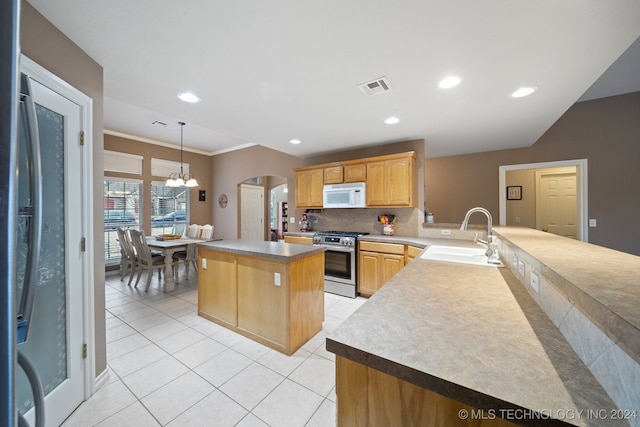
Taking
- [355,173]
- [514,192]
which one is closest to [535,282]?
[355,173]

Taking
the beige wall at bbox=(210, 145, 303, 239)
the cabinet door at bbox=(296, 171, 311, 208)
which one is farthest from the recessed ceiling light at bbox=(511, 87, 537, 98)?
the beige wall at bbox=(210, 145, 303, 239)

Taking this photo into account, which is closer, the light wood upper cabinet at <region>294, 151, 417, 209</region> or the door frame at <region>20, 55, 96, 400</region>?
the door frame at <region>20, 55, 96, 400</region>

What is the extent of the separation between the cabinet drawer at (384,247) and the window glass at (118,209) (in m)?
4.84

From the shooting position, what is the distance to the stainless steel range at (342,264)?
11.9ft

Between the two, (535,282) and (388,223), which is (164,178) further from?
(535,282)

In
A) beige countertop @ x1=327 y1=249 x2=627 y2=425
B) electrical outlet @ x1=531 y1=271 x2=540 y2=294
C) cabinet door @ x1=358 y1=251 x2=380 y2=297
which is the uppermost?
electrical outlet @ x1=531 y1=271 x2=540 y2=294

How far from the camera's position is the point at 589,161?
3445 mm

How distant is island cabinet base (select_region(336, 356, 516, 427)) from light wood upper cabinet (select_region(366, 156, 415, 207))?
305cm

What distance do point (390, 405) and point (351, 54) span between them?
1.96m

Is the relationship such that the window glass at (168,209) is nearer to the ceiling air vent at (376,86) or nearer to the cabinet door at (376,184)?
the cabinet door at (376,184)

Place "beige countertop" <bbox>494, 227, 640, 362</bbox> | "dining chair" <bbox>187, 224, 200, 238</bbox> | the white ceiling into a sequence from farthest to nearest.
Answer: "dining chair" <bbox>187, 224, 200, 238</bbox> → the white ceiling → "beige countertop" <bbox>494, 227, 640, 362</bbox>

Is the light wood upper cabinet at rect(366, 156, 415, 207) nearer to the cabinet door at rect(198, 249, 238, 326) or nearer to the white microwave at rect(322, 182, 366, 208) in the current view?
the white microwave at rect(322, 182, 366, 208)

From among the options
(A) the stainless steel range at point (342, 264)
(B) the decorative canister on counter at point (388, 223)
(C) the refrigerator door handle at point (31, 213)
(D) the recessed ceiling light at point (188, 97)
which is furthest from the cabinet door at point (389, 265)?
(C) the refrigerator door handle at point (31, 213)

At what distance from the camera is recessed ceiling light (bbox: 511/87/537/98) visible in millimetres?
2119
